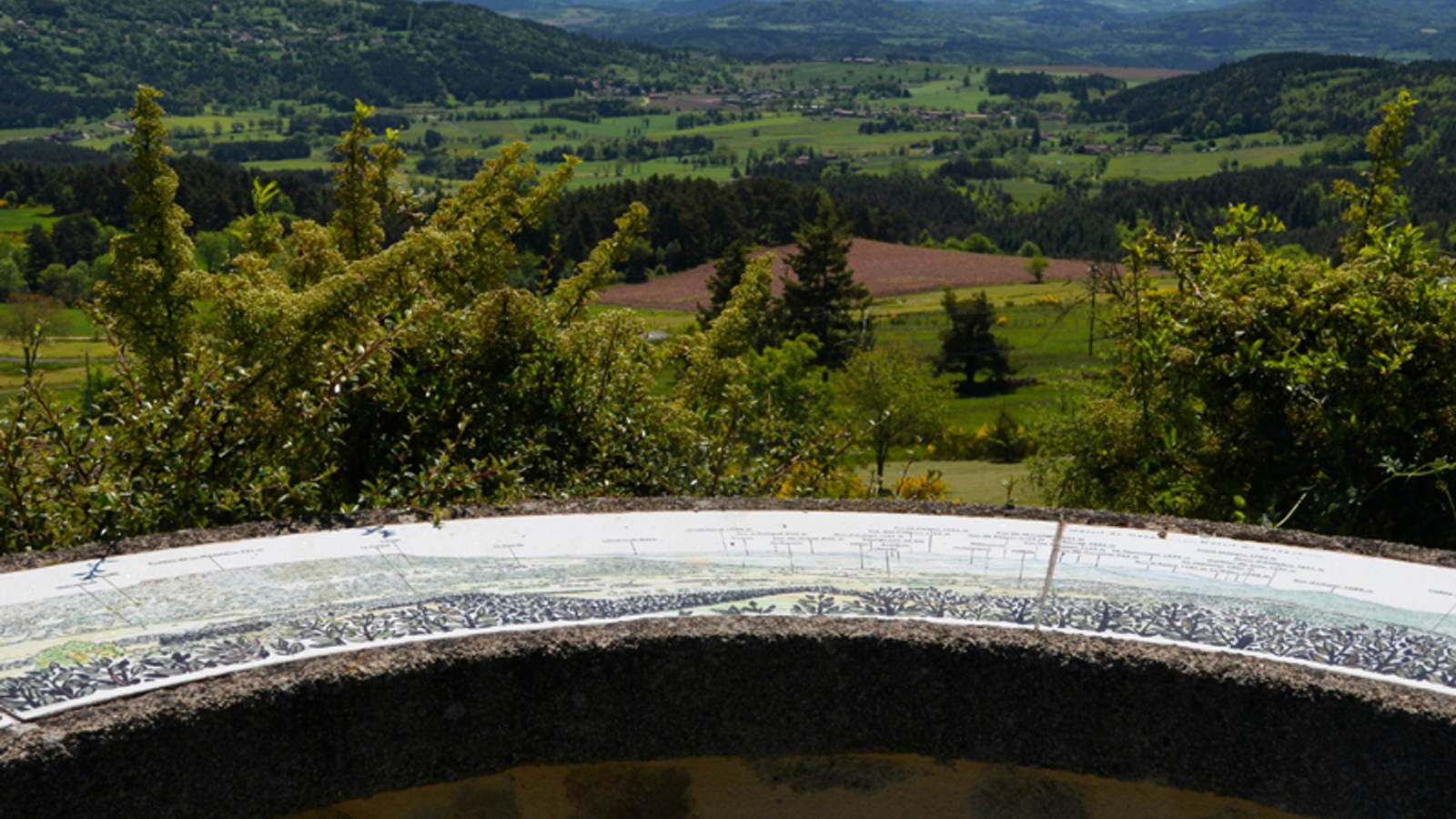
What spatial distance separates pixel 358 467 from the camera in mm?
6773

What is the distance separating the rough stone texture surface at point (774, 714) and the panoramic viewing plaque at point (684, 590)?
20cm

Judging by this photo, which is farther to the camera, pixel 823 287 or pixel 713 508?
pixel 823 287

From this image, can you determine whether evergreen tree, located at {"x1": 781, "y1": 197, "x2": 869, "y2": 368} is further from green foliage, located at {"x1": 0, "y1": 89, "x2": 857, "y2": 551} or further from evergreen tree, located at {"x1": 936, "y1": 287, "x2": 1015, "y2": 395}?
green foliage, located at {"x1": 0, "y1": 89, "x2": 857, "y2": 551}

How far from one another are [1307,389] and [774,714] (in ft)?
11.3

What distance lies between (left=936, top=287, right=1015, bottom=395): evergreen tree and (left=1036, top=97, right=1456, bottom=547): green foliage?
255 ft

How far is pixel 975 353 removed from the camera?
84812mm

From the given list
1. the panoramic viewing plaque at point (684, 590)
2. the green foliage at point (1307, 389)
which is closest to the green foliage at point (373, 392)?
the panoramic viewing plaque at point (684, 590)

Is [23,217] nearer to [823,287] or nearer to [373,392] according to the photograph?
[823,287]

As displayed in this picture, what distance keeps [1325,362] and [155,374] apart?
645 cm

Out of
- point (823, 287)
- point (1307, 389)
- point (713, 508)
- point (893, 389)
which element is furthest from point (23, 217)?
point (1307, 389)

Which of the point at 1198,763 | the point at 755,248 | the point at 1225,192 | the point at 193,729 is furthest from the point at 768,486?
the point at 1225,192

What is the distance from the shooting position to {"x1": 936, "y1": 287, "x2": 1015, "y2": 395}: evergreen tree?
8438 centimetres

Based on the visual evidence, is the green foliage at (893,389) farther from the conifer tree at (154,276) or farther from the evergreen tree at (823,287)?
the conifer tree at (154,276)

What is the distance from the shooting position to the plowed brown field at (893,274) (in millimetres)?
100312
